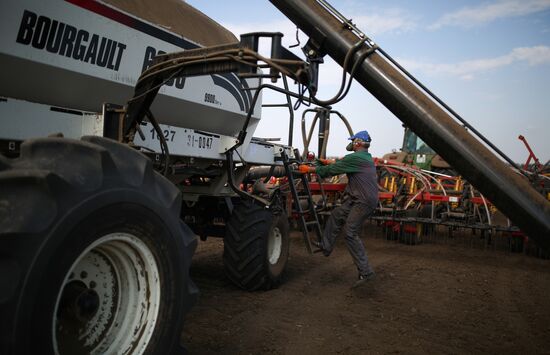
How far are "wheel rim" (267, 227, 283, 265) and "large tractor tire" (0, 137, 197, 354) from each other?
287cm

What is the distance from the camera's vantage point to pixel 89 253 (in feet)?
6.72

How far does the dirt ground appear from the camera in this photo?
137 inches

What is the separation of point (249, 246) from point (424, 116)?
9.04ft

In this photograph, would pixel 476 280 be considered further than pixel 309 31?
Yes

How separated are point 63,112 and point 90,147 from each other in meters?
1.26

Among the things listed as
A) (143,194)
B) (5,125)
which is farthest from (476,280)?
(5,125)

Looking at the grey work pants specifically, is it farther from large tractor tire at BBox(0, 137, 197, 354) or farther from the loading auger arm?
large tractor tire at BBox(0, 137, 197, 354)

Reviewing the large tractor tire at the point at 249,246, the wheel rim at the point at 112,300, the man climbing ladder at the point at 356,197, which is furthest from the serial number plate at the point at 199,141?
the wheel rim at the point at 112,300

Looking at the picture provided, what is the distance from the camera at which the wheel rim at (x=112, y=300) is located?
193 cm

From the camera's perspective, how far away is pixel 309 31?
2652 millimetres

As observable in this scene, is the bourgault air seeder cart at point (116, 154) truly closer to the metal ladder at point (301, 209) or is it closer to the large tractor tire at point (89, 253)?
the large tractor tire at point (89, 253)

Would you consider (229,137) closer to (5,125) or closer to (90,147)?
(5,125)

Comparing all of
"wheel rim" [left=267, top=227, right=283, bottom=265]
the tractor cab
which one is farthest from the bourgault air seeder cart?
the tractor cab

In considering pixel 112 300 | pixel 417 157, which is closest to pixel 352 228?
pixel 112 300
